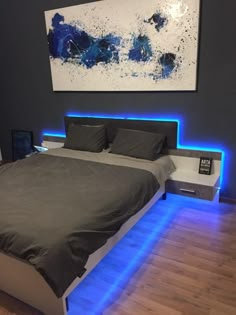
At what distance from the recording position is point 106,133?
11.0ft

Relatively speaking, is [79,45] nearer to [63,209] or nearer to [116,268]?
[63,209]

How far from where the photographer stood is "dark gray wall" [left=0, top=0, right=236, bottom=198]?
2584mm

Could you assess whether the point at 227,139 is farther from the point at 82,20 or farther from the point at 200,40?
the point at 82,20

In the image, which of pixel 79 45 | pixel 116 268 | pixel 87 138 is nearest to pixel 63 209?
pixel 116 268

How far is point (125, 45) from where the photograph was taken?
9.89 feet

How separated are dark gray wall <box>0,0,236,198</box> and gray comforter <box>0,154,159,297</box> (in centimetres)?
91

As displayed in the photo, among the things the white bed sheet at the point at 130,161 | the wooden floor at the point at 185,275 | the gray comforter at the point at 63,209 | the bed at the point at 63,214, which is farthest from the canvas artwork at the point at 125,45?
the wooden floor at the point at 185,275

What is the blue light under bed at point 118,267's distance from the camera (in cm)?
176

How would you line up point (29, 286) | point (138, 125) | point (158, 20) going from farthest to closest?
point (138, 125) → point (158, 20) → point (29, 286)

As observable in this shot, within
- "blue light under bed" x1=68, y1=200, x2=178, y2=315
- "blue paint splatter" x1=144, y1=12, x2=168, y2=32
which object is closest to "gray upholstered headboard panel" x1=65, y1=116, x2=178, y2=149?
"blue light under bed" x1=68, y1=200, x2=178, y2=315

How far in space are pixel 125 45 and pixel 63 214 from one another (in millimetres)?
2121

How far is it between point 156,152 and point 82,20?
5.98ft

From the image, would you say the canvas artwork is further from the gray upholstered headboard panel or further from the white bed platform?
the white bed platform

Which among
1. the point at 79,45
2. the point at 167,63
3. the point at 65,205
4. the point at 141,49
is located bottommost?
the point at 65,205
